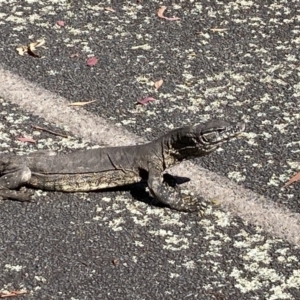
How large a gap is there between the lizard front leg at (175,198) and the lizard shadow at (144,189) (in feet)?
0.24

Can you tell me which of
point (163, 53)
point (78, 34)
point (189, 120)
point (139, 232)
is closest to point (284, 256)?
point (139, 232)

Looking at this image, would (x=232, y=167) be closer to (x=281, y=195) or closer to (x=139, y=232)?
(x=281, y=195)

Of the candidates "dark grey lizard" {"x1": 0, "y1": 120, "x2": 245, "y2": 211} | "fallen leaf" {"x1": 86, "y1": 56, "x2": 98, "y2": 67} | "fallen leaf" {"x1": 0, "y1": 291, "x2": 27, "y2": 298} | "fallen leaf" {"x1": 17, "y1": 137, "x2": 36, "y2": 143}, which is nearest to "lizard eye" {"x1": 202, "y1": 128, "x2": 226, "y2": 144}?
"dark grey lizard" {"x1": 0, "y1": 120, "x2": 245, "y2": 211}

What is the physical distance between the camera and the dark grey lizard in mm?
5426

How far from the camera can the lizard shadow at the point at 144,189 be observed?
5406 millimetres

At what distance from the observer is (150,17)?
24.4 feet

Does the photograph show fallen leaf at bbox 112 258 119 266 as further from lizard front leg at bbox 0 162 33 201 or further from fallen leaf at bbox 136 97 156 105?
fallen leaf at bbox 136 97 156 105

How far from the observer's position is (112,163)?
18.1ft

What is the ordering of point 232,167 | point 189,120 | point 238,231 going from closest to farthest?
point 238,231, point 232,167, point 189,120

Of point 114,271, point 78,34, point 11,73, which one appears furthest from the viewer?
point 78,34

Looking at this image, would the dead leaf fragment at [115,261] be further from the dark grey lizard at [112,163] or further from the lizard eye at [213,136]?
the lizard eye at [213,136]

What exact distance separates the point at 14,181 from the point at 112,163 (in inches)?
21.8

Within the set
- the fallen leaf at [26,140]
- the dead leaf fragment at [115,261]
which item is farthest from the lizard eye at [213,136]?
the fallen leaf at [26,140]

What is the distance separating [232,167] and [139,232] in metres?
0.83
